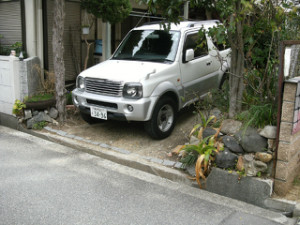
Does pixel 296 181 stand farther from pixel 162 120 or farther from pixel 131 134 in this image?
pixel 131 134

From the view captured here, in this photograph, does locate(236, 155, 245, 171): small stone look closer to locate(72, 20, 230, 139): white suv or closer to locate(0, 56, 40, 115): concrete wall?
locate(72, 20, 230, 139): white suv

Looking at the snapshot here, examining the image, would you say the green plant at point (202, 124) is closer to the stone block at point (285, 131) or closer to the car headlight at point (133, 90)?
the car headlight at point (133, 90)

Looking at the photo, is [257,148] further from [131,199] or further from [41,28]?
[41,28]

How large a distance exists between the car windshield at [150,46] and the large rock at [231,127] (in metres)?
2.00

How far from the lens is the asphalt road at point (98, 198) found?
403 centimetres

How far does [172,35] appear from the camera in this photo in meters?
7.02

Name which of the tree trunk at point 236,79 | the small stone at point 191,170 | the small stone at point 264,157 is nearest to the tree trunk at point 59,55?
the small stone at point 191,170

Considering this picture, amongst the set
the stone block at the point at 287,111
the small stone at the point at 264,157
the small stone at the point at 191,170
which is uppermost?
the stone block at the point at 287,111

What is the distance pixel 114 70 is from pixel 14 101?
2.56m

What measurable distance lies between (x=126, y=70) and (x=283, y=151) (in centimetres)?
309

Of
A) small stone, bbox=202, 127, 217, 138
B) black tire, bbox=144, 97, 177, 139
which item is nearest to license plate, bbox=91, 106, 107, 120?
black tire, bbox=144, 97, 177, 139

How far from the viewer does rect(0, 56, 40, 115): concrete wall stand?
7.29 m

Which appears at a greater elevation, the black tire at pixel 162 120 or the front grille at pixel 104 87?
the front grille at pixel 104 87

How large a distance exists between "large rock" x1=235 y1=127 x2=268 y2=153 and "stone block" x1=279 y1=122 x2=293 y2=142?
30cm
